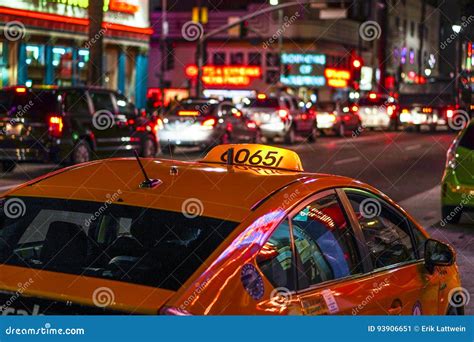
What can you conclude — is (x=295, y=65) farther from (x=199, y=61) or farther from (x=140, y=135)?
(x=140, y=135)

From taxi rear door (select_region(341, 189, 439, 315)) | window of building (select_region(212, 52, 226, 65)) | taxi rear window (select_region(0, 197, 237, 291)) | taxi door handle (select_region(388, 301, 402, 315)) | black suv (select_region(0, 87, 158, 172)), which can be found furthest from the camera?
window of building (select_region(212, 52, 226, 65))

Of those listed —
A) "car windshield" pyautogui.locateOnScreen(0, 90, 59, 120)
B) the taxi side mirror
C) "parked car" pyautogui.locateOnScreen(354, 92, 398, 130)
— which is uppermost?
the taxi side mirror

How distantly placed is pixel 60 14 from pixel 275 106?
967 cm

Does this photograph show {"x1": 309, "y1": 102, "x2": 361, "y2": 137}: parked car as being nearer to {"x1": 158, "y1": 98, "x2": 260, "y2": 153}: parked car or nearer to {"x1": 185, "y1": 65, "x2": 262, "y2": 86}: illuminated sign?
{"x1": 158, "y1": 98, "x2": 260, "y2": 153}: parked car

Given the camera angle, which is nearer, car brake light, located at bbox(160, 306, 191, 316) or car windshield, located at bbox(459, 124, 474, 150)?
car brake light, located at bbox(160, 306, 191, 316)

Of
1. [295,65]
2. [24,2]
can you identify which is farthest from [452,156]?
[295,65]

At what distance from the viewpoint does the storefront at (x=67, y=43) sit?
3991 centimetres

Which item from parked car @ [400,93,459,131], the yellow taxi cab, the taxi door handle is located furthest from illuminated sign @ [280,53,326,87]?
the taxi door handle

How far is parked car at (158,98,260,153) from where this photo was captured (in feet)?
102

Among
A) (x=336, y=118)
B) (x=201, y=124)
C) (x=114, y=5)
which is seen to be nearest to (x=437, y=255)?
(x=201, y=124)

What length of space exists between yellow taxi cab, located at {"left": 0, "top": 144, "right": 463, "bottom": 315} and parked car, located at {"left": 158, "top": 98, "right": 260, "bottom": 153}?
24480 mm

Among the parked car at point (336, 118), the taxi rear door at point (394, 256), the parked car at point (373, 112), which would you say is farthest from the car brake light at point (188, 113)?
the taxi rear door at point (394, 256)

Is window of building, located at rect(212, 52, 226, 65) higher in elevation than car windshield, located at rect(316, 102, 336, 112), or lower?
higher

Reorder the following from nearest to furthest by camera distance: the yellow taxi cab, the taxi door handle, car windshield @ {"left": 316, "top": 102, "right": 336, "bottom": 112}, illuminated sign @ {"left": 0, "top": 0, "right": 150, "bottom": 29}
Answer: the yellow taxi cab → the taxi door handle → illuminated sign @ {"left": 0, "top": 0, "right": 150, "bottom": 29} → car windshield @ {"left": 316, "top": 102, "right": 336, "bottom": 112}
